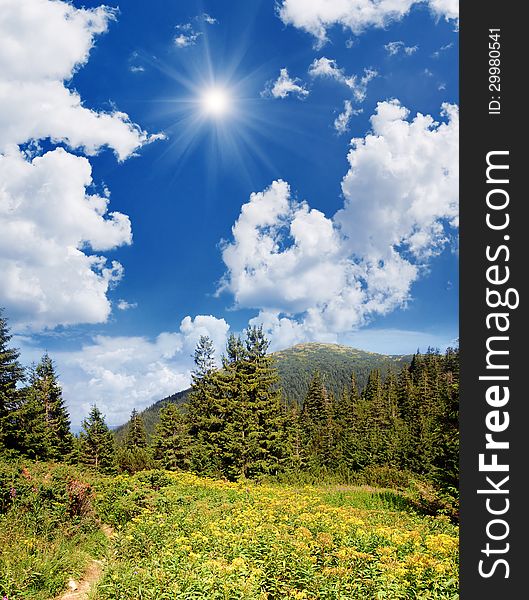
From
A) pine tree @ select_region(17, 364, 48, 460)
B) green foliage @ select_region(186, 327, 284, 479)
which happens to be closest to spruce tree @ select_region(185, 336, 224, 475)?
green foliage @ select_region(186, 327, 284, 479)

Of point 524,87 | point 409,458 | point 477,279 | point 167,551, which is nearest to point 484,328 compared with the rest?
point 477,279

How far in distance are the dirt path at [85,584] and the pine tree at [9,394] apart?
76.7 feet

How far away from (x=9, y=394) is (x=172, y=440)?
50.3 ft

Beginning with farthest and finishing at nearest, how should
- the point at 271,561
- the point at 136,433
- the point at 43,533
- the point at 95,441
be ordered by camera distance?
1. the point at 136,433
2. the point at 95,441
3. the point at 43,533
4. the point at 271,561

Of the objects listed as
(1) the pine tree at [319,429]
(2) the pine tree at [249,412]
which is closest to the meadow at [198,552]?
(2) the pine tree at [249,412]

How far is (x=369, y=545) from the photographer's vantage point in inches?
279

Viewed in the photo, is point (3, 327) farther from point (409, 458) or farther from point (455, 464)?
point (409, 458)

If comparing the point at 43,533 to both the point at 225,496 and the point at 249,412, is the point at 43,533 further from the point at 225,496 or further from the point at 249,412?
the point at 249,412

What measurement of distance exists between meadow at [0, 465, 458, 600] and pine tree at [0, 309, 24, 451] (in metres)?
19.1

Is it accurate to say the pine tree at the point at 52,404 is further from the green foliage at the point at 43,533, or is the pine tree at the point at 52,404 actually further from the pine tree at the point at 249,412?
the green foliage at the point at 43,533

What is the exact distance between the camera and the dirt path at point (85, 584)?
6.40m

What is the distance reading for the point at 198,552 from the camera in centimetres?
677

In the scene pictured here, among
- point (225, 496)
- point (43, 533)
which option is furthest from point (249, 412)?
point (43, 533)

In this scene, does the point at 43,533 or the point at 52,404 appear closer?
the point at 43,533
